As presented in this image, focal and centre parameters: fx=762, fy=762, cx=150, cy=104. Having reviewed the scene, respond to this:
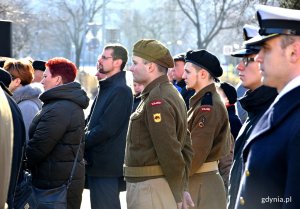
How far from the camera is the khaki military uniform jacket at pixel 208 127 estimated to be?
6629 millimetres

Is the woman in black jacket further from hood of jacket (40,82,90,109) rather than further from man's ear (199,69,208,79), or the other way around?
man's ear (199,69,208,79)

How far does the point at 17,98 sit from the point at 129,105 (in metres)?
1.19

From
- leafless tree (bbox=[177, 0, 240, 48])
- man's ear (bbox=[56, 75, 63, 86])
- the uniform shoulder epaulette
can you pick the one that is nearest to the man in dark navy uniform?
the uniform shoulder epaulette

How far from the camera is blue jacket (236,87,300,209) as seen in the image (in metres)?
3.20

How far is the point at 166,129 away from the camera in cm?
588

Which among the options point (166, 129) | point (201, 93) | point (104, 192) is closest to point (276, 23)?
point (166, 129)

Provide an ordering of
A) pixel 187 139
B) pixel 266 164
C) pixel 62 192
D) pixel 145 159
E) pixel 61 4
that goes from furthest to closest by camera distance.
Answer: pixel 61 4 < pixel 62 192 < pixel 187 139 < pixel 145 159 < pixel 266 164

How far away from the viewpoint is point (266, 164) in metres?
3.31

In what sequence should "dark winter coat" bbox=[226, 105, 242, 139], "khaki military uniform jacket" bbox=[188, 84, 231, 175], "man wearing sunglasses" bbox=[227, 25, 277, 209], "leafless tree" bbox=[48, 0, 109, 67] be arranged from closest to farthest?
"man wearing sunglasses" bbox=[227, 25, 277, 209] → "khaki military uniform jacket" bbox=[188, 84, 231, 175] → "dark winter coat" bbox=[226, 105, 242, 139] → "leafless tree" bbox=[48, 0, 109, 67]

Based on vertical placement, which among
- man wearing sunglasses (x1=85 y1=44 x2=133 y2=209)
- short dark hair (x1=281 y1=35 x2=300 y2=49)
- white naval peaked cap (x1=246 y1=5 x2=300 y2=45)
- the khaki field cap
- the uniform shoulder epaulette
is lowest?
man wearing sunglasses (x1=85 y1=44 x2=133 y2=209)

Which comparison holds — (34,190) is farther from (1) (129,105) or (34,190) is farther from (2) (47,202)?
(1) (129,105)

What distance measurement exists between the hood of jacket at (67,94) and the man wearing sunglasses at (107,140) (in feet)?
2.80

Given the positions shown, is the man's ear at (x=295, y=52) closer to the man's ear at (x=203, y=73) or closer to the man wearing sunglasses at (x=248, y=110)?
the man wearing sunglasses at (x=248, y=110)

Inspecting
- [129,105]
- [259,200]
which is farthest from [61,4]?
[259,200]
